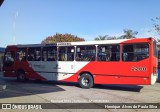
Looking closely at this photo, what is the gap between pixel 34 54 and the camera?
20469mm

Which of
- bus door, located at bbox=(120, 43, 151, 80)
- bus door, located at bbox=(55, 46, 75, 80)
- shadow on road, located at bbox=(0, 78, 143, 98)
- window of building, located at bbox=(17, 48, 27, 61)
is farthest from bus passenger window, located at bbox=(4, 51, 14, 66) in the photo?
bus door, located at bbox=(120, 43, 151, 80)

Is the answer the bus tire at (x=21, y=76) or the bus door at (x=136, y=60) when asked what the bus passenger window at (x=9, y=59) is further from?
the bus door at (x=136, y=60)

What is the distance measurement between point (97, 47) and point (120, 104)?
20.2 ft

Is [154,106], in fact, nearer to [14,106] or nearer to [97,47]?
[14,106]

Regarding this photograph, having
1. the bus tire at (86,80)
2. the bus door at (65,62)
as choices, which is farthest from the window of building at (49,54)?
the bus tire at (86,80)

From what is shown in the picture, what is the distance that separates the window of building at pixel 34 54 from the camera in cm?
2009

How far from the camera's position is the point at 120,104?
1156cm

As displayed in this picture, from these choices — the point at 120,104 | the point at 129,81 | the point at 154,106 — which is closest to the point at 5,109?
the point at 120,104

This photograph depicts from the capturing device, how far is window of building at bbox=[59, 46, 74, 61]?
1820 cm

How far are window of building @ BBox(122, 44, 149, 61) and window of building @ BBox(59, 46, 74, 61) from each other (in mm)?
3511

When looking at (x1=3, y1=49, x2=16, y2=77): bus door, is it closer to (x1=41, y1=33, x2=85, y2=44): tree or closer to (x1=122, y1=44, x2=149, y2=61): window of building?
(x1=122, y1=44, x2=149, y2=61): window of building

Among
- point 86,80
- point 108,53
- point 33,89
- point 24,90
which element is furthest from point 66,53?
point 24,90

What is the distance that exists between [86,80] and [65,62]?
180 cm

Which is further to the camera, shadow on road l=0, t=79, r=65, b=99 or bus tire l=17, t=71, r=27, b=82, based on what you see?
A: bus tire l=17, t=71, r=27, b=82
